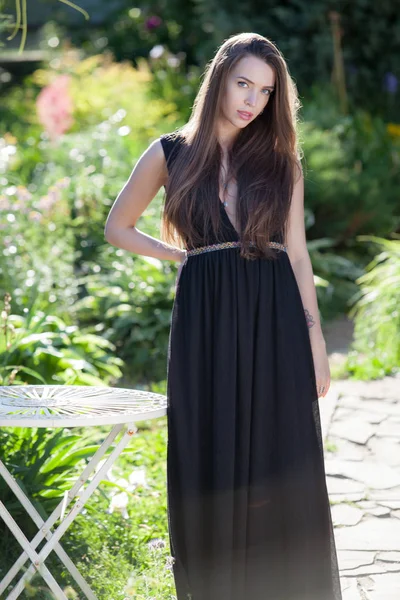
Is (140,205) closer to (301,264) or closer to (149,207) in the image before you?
(301,264)

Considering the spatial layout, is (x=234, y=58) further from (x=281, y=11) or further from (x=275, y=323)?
(x=281, y=11)

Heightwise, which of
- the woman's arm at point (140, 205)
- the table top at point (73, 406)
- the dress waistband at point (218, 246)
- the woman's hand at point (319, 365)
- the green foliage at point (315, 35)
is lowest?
the table top at point (73, 406)

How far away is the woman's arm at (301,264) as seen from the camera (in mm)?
2693

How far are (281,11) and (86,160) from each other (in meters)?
3.75

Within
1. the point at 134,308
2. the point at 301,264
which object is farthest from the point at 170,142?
the point at 134,308

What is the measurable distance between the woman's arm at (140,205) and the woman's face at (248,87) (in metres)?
0.26

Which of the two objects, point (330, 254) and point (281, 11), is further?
point (281, 11)

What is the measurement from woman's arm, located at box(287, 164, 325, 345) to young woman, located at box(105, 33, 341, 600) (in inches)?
2.6

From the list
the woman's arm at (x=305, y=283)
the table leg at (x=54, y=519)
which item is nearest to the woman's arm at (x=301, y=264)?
the woman's arm at (x=305, y=283)

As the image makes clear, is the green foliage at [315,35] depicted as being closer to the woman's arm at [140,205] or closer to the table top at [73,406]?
the woman's arm at [140,205]

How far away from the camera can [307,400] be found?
2600 mm

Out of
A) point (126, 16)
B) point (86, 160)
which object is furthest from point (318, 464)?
point (126, 16)

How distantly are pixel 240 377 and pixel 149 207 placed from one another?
422cm

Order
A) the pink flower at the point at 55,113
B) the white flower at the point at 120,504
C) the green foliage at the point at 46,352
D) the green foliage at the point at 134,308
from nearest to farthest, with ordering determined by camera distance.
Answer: the white flower at the point at 120,504 → the green foliage at the point at 46,352 → the green foliage at the point at 134,308 → the pink flower at the point at 55,113
